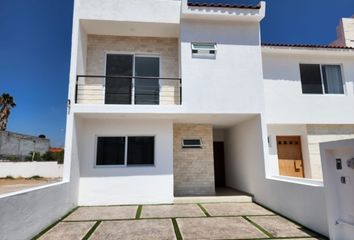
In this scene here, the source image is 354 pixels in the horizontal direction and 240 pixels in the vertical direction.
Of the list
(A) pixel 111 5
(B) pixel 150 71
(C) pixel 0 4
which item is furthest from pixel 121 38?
A: (C) pixel 0 4

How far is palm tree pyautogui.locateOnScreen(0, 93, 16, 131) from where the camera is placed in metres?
35.1

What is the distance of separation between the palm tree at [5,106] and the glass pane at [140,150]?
3551 centimetres

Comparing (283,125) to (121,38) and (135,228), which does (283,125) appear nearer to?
(135,228)

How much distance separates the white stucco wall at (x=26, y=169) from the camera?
907 inches

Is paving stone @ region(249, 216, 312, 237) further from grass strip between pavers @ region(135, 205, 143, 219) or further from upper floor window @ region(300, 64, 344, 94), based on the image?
upper floor window @ region(300, 64, 344, 94)

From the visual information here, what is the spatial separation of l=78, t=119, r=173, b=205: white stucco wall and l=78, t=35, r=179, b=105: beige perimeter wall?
4.39 feet

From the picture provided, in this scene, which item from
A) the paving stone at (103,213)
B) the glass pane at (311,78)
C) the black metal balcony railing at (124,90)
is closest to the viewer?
the paving stone at (103,213)

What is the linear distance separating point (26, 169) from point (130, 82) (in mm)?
20578

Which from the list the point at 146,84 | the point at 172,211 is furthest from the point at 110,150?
the point at 172,211

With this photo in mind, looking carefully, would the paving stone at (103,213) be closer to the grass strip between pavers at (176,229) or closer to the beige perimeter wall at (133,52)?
the grass strip between pavers at (176,229)

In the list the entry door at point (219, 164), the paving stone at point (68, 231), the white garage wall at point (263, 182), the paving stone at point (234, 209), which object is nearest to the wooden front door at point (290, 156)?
the white garage wall at point (263, 182)

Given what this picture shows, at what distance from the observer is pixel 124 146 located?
966 centimetres

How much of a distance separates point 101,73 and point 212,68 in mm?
5162

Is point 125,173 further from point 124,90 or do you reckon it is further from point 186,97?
point 186,97
